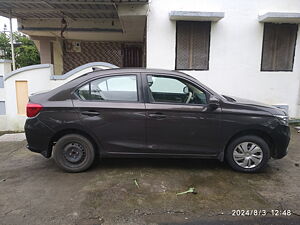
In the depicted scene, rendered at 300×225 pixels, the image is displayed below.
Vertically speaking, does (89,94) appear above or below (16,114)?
above

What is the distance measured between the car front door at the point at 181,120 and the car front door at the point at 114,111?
0.16 metres

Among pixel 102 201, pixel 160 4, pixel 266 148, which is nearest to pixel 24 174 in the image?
pixel 102 201

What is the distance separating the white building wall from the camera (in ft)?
22.6

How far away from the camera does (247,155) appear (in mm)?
3781

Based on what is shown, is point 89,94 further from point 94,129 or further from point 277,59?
point 277,59

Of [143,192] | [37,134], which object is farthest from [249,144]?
[37,134]

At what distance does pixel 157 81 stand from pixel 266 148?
2.04 m

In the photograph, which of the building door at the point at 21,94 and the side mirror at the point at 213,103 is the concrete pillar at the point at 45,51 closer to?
the building door at the point at 21,94

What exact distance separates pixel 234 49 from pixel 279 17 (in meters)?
1.43

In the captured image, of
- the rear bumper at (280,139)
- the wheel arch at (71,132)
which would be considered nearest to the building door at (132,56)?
the wheel arch at (71,132)

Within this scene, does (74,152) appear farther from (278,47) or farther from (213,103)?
(278,47)

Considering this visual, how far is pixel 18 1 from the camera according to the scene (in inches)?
242

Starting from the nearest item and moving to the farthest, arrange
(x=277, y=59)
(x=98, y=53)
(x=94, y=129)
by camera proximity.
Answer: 1. (x=94, y=129)
2. (x=277, y=59)
3. (x=98, y=53)

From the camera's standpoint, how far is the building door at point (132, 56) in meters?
11.0
